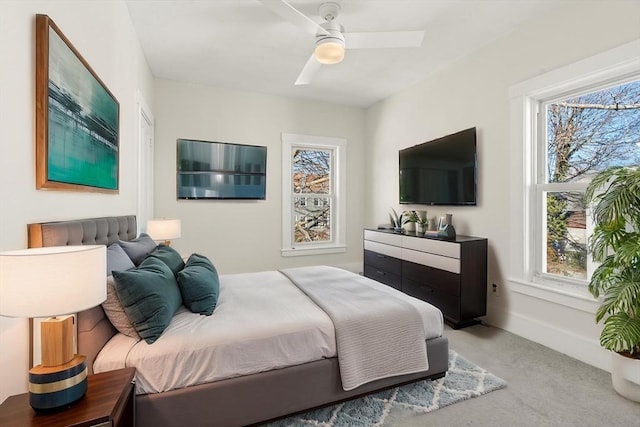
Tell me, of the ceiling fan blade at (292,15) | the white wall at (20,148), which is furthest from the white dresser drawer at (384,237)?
the white wall at (20,148)

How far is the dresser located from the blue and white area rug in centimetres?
80

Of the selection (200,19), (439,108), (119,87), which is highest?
(200,19)

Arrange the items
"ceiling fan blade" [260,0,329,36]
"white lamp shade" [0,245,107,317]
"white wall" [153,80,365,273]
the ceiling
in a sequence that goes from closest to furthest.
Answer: "white lamp shade" [0,245,107,317] → "ceiling fan blade" [260,0,329,36] → the ceiling → "white wall" [153,80,365,273]

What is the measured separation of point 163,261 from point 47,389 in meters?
A: 1.01

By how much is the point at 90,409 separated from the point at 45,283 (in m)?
0.47

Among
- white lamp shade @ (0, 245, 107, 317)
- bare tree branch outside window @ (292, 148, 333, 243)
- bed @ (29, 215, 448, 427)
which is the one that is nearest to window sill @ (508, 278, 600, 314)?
bed @ (29, 215, 448, 427)

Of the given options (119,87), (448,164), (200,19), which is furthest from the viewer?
(448,164)

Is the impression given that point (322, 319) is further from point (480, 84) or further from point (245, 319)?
point (480, 84)

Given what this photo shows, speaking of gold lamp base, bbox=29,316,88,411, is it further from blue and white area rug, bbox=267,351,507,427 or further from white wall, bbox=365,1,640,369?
white wall, bbox=365,1,640,369

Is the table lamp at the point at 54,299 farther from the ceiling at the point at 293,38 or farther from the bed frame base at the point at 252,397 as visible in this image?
the ceiling at the point at 293,38

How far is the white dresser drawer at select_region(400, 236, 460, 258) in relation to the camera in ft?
9.51

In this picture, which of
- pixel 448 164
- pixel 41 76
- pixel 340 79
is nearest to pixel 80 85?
pixel 41 76

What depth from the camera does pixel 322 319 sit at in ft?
5.83

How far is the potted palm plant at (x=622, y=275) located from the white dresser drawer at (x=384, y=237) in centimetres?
193
